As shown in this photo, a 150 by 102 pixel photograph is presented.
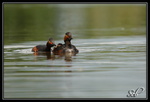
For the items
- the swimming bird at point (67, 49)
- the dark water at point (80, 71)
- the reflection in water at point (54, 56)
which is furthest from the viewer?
the swimming bird at point (67, 49)

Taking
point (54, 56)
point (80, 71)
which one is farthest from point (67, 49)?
point (80, 71)

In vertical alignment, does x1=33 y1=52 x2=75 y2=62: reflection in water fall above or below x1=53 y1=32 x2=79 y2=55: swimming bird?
below

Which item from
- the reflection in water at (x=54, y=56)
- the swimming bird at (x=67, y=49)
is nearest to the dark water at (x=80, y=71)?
the reflection in water at (x=54, y=56)

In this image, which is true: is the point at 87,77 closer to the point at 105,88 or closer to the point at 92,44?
the point at 105,88

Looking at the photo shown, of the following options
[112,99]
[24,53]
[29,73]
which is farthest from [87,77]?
[24,53]

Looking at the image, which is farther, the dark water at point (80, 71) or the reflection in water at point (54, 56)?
the reflection in water at point (54, 56)

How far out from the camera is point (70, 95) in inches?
504

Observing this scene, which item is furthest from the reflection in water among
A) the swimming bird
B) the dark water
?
the swimming bird

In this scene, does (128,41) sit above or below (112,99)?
above

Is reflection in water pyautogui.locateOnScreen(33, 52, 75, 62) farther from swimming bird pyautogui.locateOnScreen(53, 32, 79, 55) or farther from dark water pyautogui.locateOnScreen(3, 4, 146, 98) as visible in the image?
swimming bird pyautogui.locateOnScreen(53, 32, 79, 55)

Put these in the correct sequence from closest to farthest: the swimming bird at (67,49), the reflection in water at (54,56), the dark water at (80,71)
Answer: the dark water at (80,71) → the reflection in water at (54,56) → the swimming bird at (67,49)

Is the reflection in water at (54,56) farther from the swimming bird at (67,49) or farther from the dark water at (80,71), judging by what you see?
the swimming bird at (67,49)

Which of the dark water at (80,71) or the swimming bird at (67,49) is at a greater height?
the swimming bird at (67,49)

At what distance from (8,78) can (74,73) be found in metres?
1.99
